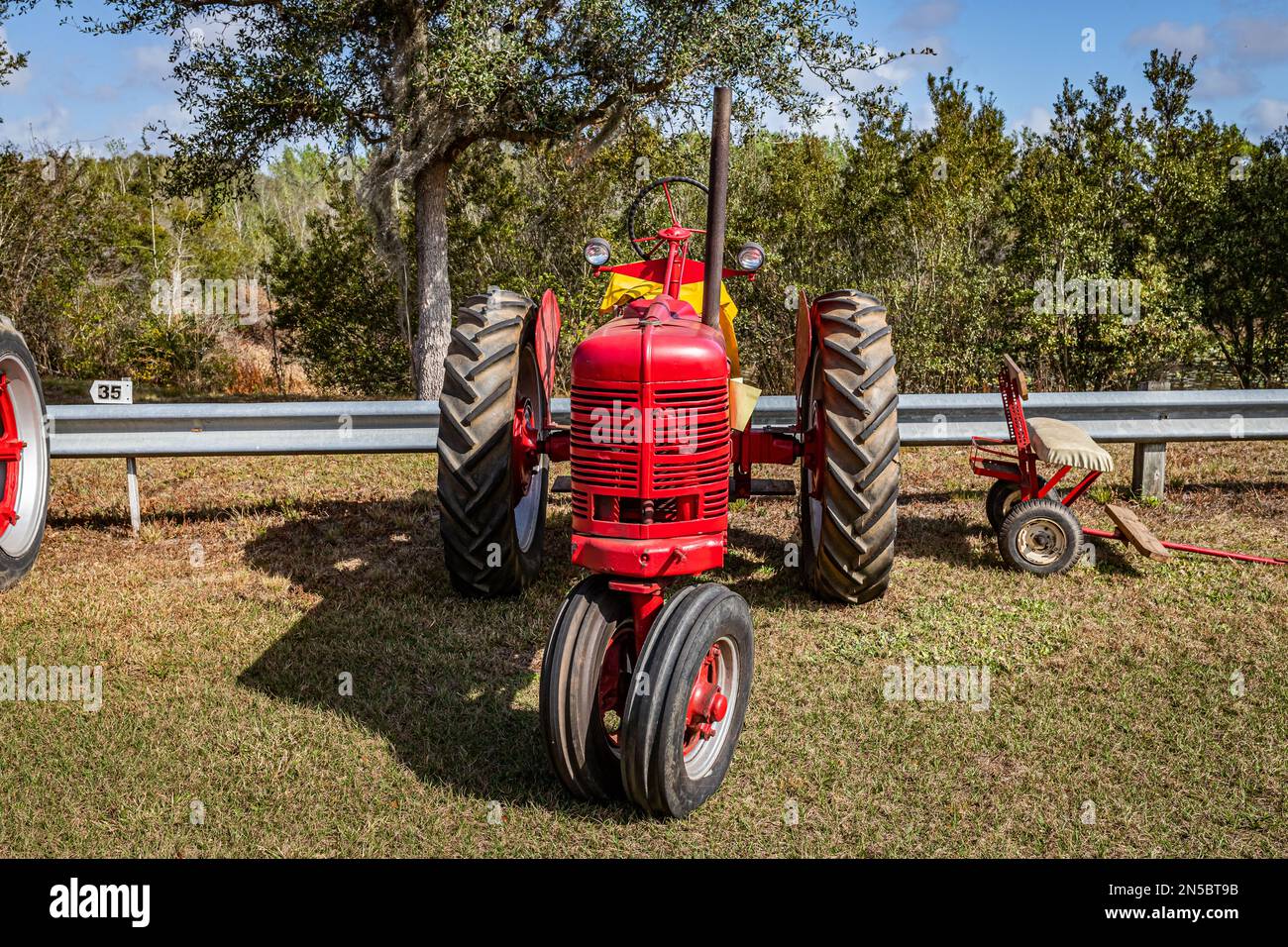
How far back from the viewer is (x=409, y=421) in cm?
675

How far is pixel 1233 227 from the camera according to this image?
10.8 meters

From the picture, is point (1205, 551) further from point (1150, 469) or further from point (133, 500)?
point (133, 500)

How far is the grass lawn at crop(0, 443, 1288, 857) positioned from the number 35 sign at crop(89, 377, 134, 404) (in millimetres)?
828

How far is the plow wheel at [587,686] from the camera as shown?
3295mm

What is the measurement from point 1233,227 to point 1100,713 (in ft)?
28.9

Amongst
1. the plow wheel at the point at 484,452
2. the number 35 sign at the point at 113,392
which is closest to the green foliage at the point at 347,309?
the number 35 sign at the point at 113,392

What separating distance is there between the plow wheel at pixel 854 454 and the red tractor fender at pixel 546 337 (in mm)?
1465

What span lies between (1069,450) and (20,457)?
594cm

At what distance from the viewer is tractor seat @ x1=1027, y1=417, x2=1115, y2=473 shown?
5.50 metres

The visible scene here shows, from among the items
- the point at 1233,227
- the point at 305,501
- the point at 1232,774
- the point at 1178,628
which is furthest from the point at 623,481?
the point at 1233,227
